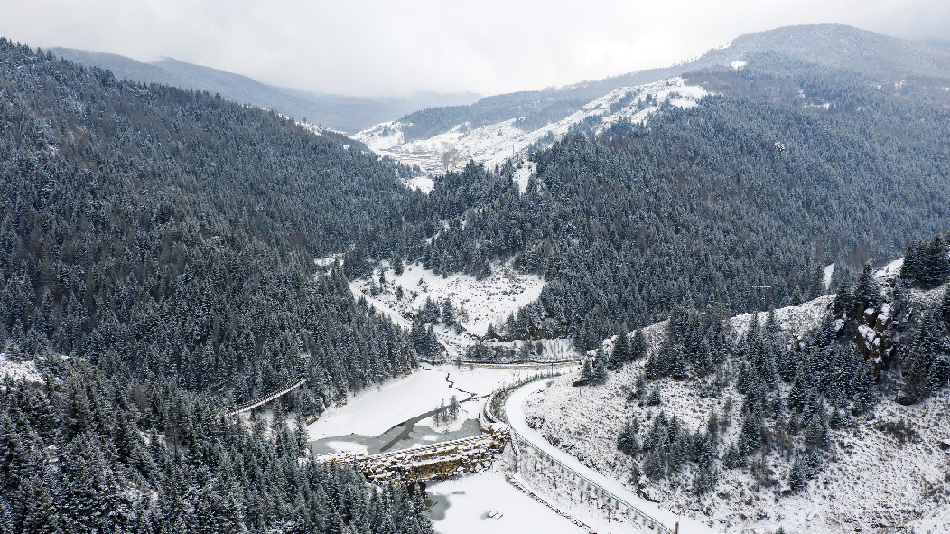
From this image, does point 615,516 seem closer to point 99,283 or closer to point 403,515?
point 403,515

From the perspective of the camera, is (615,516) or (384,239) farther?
(384,239)

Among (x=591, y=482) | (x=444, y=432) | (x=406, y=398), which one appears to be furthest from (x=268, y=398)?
(x=591, y=482)

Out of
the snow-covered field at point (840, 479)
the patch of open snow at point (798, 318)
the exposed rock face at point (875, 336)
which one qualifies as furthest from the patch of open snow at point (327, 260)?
the exposed rock face at point (875, 336)

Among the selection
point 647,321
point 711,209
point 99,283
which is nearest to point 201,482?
point 99,283

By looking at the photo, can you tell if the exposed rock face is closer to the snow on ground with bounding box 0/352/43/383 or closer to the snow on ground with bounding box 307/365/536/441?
the snow on ground with bounding box 307/365/536/441

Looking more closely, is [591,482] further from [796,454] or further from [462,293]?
[462,293]

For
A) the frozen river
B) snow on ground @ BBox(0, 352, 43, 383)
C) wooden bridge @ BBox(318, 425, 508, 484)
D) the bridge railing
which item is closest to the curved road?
the bridge railing

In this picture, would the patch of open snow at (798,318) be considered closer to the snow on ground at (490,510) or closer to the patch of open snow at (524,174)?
the snow on ground at (490,510)
